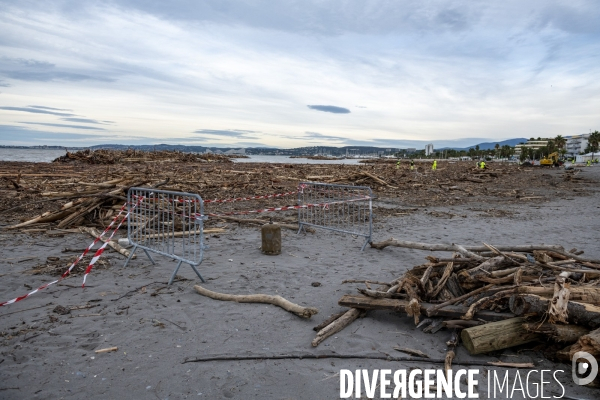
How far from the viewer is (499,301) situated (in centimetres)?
497

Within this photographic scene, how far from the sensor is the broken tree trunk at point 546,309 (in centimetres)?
425

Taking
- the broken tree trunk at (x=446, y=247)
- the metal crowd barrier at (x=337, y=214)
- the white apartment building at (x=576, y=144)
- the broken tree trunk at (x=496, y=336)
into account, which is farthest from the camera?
the white apartment building at (x=576, y=144)

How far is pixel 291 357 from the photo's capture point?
172 inches

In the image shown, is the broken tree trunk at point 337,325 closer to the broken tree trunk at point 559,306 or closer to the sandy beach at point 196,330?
the sandy beach at point 196,330

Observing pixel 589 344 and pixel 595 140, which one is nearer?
pixel 589 344

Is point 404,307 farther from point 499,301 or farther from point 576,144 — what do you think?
point 576,144

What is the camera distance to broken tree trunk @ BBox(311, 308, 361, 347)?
4719 mm

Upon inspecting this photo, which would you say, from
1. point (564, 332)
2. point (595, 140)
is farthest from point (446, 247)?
point (595, 140)

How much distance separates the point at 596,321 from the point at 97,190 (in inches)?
503

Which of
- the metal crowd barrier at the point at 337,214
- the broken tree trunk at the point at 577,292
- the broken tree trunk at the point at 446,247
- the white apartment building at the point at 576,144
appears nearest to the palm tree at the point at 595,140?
the white apartment building at the point at 576,144

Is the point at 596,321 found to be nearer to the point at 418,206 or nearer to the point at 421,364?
the point at 421,364

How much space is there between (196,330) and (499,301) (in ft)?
12.3

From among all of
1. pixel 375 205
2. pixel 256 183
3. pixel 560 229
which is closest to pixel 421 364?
pixel 560 229

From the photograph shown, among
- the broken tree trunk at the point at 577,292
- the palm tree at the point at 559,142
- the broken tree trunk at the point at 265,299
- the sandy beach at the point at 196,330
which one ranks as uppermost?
the palm tree at the point at 559,142
